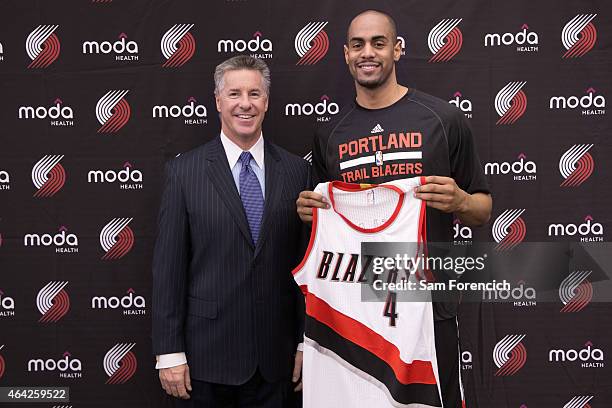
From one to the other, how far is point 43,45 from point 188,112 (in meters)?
0.79

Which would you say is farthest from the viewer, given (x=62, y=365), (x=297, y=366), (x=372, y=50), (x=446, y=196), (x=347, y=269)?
(x=62, y=365)

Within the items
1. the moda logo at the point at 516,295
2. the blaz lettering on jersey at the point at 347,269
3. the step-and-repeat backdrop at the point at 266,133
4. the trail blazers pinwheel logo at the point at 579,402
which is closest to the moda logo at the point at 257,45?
the step-and-repeat backdrop at the point at 266,133

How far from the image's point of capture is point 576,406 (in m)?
2.76

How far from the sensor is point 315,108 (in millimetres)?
2727

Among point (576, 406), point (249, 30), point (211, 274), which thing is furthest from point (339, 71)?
point (576, 406)

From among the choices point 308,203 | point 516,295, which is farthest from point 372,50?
point 516,295

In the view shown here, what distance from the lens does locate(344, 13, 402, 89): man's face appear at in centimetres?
209

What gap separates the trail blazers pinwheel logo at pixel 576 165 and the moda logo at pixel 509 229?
0.28m

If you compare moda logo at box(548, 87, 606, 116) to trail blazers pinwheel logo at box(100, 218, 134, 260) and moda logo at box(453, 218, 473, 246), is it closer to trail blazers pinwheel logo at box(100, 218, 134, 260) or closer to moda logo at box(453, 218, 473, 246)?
moda logo at box(453, 218, 473, 246)

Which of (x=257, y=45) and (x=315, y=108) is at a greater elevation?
(x=257, y=45)

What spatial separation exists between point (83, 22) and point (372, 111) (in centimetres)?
157

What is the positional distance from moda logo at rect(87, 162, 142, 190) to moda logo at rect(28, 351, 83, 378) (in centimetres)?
90

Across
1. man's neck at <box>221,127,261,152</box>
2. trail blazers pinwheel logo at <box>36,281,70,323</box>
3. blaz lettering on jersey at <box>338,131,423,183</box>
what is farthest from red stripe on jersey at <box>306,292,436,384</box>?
trail blazers pinwheel logo at <box>36,281,70,323</box>

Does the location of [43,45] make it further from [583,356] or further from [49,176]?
[583,356]
